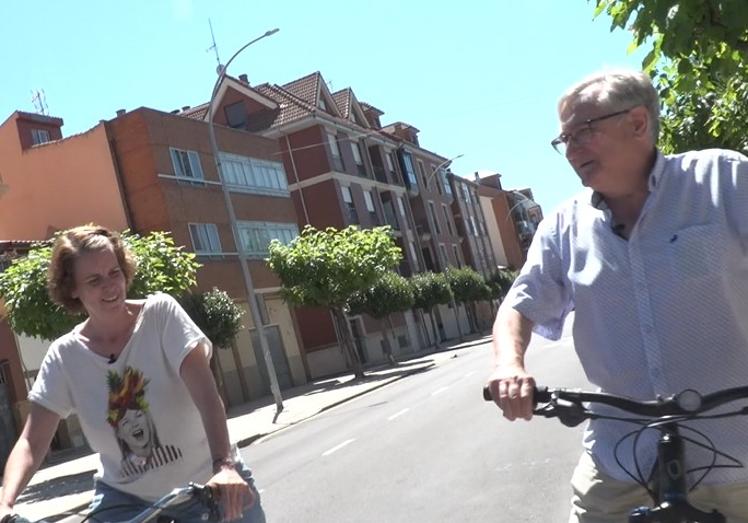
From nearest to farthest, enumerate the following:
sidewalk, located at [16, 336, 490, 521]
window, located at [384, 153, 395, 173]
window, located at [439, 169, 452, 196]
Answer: sidewalk, located at [16, 336, 490, 521]
window, located at [384, 153, 395, 173]
window, located at [439, 169, 452, 196]

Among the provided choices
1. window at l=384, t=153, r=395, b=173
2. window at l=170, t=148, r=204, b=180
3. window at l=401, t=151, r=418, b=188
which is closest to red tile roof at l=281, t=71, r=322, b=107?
window at l=384, t=153, r=395, b=173

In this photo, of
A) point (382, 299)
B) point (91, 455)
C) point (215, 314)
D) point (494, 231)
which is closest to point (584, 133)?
point (91, 455)

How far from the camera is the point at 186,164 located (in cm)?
3906

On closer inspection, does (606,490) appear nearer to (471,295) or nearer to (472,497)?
(472,497)

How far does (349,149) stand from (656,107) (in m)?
57.6

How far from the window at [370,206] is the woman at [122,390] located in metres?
57.9

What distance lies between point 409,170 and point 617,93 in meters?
69.6

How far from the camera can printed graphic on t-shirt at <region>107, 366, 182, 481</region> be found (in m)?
3.38

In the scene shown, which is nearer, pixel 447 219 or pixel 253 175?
pixel 253 175

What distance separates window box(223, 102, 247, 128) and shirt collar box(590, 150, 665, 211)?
176ft

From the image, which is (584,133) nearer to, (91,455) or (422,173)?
(91,455)

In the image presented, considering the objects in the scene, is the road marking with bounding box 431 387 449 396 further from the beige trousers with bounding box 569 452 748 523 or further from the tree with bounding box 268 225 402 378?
the beige trousers with bounding box 569 452 748 523

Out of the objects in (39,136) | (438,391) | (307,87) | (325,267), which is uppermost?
(307,87)

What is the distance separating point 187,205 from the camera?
38094mm
